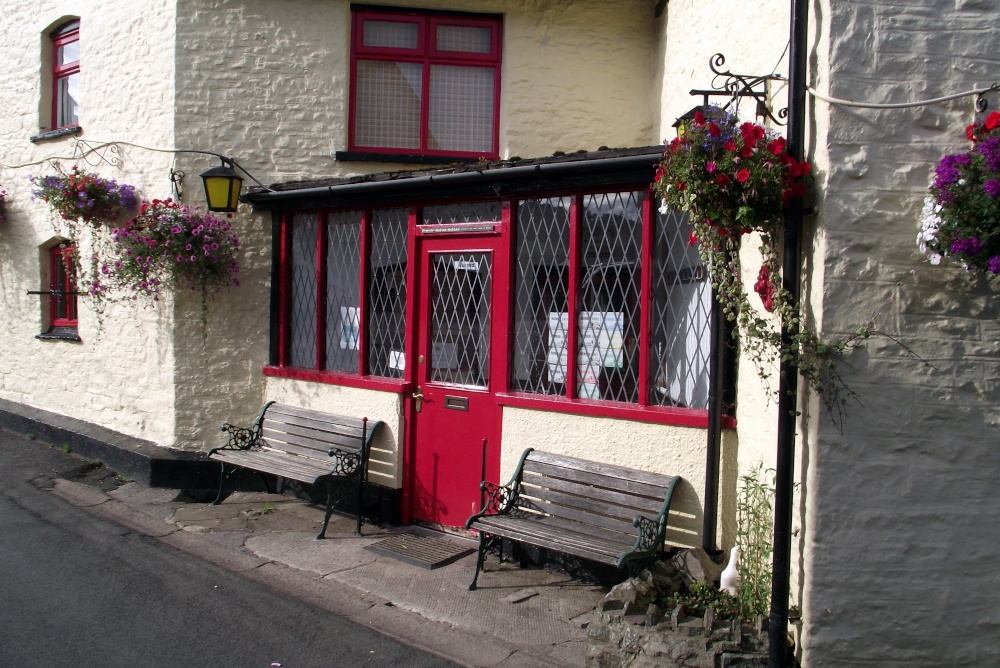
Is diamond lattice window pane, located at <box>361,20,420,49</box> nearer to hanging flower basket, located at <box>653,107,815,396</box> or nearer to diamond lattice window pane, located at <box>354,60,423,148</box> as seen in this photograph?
diamond lattice window pane, located at <box>354,60,423,148</box>

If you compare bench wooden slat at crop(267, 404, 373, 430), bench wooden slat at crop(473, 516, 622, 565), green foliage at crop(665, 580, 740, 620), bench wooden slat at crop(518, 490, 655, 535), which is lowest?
green foliage at crop(665, 580, 740, 620)

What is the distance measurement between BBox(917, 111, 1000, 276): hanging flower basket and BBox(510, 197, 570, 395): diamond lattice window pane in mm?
2464

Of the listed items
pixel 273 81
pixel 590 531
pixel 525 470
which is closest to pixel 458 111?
pixel 273 81

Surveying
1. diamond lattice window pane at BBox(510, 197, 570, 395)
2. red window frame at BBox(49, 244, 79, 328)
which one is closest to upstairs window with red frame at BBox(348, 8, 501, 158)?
diamond lattice window pane at BBox(510, 197, 570, 395)

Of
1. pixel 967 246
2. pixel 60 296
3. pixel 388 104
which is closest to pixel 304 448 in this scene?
pixel 388 104

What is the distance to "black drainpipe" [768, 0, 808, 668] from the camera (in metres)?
3.83

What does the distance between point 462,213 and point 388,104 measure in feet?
7.17

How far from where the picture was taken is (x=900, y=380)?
3.78 meters

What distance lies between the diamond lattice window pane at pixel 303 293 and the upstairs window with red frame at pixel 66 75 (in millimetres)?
3351

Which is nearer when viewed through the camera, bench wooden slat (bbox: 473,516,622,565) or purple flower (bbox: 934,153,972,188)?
purple flower (bbox: 934,153,972,188)

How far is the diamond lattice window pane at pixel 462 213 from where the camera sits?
594 cm

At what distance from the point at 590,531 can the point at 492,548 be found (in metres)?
1.00

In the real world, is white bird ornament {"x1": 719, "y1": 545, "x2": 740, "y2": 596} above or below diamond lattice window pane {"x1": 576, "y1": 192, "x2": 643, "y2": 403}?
below

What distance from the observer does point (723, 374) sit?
15.5ft
